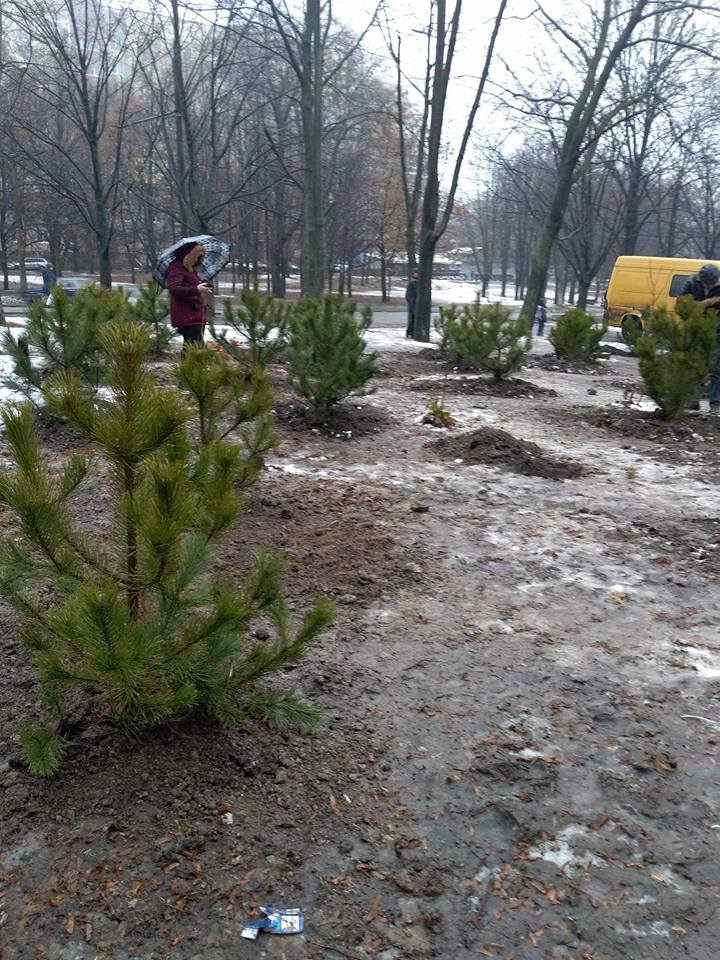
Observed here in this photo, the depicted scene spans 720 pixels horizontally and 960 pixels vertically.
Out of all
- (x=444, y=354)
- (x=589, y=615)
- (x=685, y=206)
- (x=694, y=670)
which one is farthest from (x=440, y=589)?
(x=685, y=206)

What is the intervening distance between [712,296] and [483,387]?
2812mm

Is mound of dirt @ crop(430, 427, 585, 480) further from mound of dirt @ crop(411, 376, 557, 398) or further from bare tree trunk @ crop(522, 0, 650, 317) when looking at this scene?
bare tree trunk @ crop(522, 0, 650, 317)

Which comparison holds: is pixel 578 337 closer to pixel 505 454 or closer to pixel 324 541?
pixel 505 454

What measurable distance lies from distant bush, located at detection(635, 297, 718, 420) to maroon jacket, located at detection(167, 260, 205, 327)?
14.5ft

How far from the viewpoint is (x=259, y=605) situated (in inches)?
86.2

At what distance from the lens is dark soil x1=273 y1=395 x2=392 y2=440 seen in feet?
23.0

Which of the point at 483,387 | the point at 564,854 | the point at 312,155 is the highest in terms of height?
the point at 312,155

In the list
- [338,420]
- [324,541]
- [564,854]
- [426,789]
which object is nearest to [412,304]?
[338,420]

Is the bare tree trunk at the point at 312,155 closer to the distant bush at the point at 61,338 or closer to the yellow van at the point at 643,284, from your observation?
the distant bush at the point at 61,338

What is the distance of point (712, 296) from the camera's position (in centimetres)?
854

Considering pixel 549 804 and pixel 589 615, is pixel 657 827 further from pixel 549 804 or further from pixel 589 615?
pixel 589 615

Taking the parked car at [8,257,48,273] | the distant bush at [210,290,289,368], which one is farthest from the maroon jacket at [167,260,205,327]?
the parked car at [8,257,48,273]

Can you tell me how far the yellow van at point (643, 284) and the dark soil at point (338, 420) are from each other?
Answer: 14.1m

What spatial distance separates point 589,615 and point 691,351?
4.81 m
